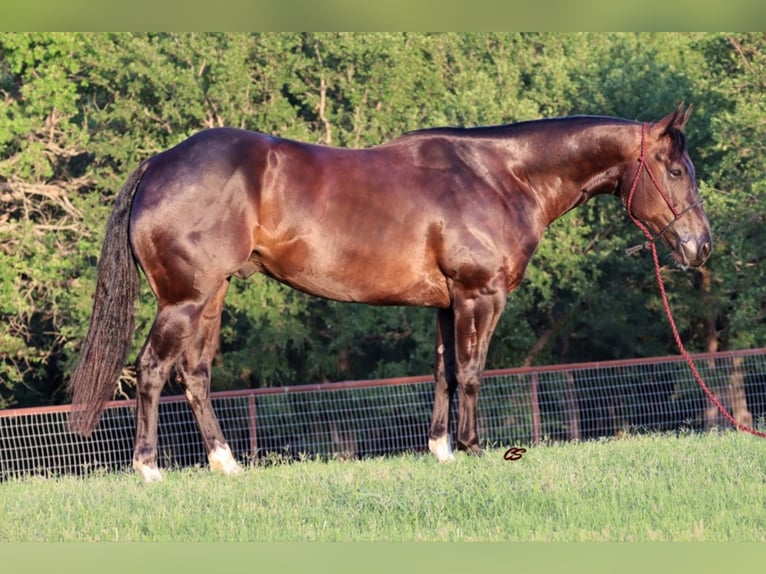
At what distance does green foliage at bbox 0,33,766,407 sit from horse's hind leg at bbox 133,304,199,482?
16291mm

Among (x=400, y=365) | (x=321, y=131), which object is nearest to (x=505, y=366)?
(x=400, y=365)

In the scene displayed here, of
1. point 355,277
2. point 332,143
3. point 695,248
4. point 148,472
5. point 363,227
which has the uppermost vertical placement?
point 332,143

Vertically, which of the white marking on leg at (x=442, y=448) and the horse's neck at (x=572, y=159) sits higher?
the horse's neck at (x=572, y=159)

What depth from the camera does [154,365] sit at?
7.38 meters

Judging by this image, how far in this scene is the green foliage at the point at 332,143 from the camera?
917 inches

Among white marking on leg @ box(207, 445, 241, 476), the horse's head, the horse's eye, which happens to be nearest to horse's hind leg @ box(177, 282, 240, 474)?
white marking on leg @ box(207, 445, 241, 476)

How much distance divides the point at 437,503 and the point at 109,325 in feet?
9.25

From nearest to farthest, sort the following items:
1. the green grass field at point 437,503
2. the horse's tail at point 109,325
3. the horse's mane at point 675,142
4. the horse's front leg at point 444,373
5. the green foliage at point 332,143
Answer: the green grass field at point 437,503
the horse's tail at point 109,325
the horse's mane at point 675,142
the horse's front leg at point 444,373
the green foliage at point 332,143

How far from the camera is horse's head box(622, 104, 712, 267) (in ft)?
25.6

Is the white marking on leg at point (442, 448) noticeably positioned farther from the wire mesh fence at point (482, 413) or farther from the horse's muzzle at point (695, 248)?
the wire mesh fence at point (482, 413)

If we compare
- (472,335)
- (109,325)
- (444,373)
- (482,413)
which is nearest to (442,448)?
(444,373)

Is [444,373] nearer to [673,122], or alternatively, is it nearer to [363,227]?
[363,227]

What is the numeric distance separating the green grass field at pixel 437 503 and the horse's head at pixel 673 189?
1.47 metres

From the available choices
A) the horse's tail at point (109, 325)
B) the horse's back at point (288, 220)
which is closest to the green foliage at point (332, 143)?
the horse's back at point (288, 220)
